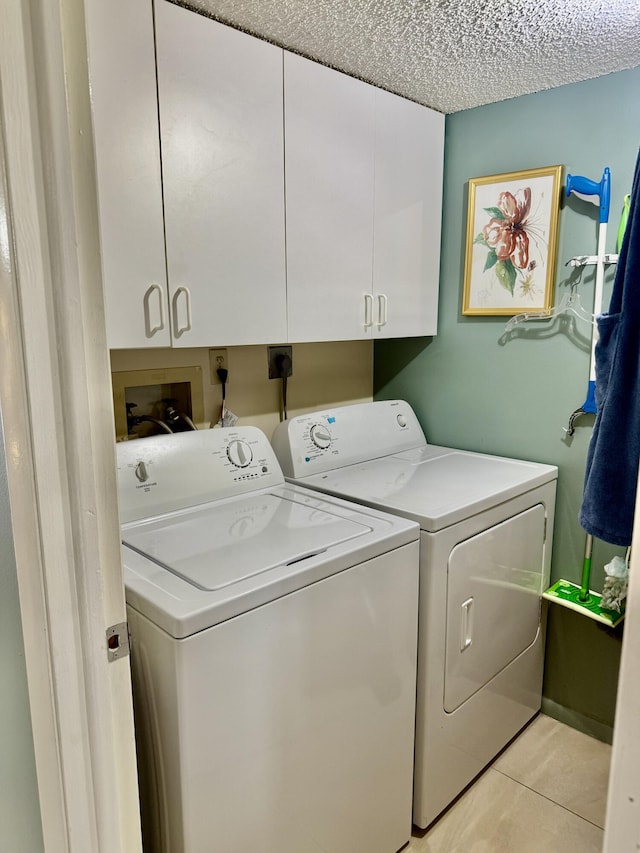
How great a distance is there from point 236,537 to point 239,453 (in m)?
0.41

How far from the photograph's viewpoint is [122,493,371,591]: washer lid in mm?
1270

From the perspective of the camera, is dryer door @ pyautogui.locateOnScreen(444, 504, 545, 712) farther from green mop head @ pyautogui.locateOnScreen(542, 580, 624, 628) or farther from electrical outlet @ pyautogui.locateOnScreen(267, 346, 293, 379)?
electrical outlet @ pyautogui.locateOnScreen(267, 346, 293, 379)

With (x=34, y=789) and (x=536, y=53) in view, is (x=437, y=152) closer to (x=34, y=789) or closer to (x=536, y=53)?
(x=536, y=53)

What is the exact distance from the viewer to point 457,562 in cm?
164

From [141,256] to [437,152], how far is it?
1282 millimetres

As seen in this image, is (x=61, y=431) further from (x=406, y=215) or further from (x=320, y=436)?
(x=406, y=215)

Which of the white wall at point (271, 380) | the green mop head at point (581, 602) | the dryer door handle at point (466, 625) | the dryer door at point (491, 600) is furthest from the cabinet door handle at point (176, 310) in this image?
the green mop head at point (581, 602)

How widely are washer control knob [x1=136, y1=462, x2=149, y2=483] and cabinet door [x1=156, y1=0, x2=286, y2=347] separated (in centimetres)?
35

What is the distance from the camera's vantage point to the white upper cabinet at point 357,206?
168cm

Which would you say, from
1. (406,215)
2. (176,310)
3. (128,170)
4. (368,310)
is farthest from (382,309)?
(128,170)

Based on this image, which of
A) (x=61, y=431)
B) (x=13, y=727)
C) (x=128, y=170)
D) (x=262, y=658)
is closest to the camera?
(x=61, y=431)

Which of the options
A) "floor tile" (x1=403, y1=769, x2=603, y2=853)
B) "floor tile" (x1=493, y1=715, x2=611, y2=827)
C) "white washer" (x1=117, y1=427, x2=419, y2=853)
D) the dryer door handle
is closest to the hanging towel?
"white washer" (x1=117, y1=427, x2=419, y2=853)

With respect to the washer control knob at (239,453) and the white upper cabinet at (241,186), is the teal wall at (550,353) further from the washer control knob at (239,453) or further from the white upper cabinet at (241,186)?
the washer control knob at (239,453)

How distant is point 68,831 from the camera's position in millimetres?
867
